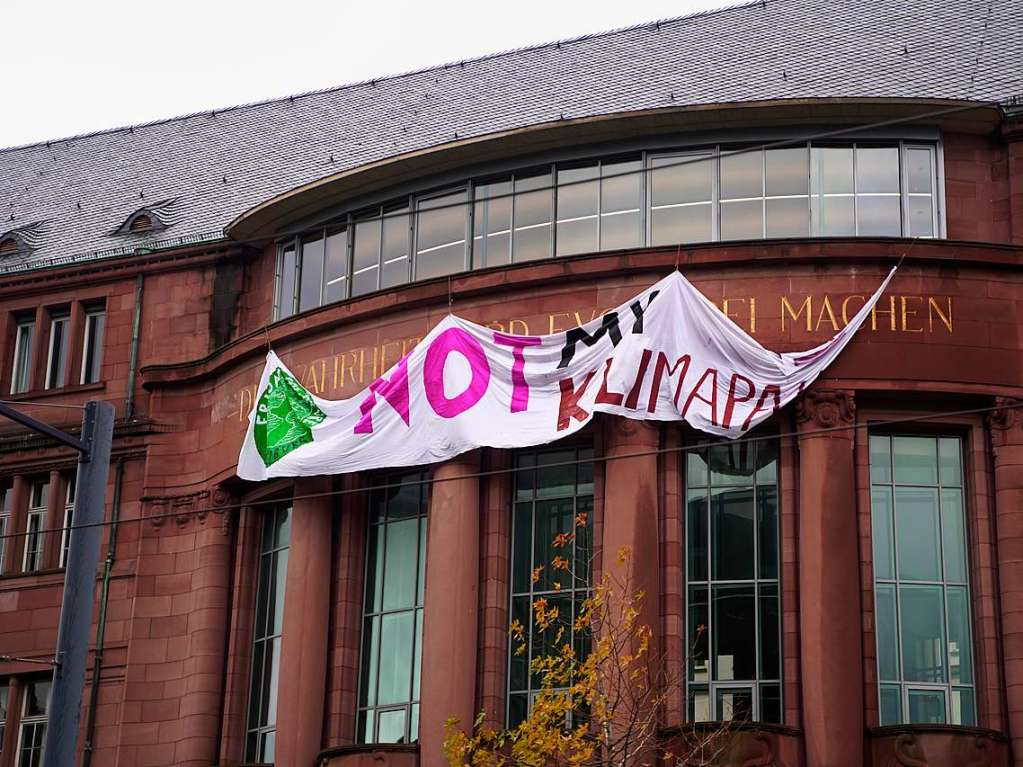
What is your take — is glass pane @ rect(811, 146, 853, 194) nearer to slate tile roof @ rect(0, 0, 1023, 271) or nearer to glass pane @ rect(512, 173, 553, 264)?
slate tile roof @ rect(0, 0, 1023, 271)

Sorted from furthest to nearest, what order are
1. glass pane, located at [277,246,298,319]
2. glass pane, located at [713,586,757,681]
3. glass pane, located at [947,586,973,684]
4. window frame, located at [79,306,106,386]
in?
window frame, located at [79,306,106,386], glass pane, located at [277,246,298,319], glass pane, located at [713,586,757,681], glass pane, located at [947,586,973,684]

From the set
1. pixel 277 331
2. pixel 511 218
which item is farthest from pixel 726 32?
pixel 277 331

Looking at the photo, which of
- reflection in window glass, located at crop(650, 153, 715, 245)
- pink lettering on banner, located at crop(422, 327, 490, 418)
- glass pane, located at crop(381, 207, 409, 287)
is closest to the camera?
pink lettering on banner, located at crop(422, 327, 490, 418)

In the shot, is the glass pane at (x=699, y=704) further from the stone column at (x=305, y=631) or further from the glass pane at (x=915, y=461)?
the stone column at (x=305, y=631)

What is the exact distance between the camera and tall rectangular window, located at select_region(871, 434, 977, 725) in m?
30.0

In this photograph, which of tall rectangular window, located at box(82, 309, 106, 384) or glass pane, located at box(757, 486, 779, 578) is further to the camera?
tall rectangular window, located at box(82, 309, 106, 384)

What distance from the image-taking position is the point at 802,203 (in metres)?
32.8

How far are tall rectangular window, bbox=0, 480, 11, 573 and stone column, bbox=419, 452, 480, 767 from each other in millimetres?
10773

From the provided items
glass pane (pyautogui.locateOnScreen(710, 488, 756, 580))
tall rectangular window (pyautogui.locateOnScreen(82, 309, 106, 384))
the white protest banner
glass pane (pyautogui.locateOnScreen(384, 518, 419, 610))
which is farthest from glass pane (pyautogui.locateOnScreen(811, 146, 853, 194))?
tall rectangular window (pyautogui.locateOnScreen(82, 309, 106, 384))

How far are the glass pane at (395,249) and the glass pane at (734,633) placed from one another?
8.76m

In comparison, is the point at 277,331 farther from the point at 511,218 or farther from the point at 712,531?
the point at 712,531

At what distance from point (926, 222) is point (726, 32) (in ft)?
37.1

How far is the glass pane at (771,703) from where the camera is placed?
98.2 feet

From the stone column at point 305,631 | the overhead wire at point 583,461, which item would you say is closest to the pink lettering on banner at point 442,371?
the overhead wire at point 583,461
